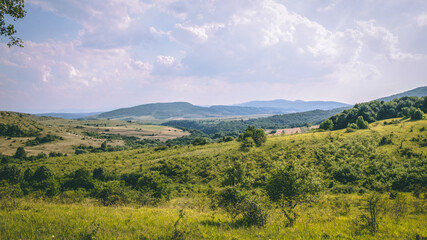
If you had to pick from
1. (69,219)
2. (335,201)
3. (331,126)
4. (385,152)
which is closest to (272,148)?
(385,152)

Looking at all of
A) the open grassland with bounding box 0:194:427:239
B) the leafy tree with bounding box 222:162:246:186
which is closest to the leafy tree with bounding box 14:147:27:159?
the leafy tree with bounding box 222:162:246:186

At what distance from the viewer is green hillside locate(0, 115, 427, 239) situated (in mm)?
10094

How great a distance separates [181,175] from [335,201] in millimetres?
40356

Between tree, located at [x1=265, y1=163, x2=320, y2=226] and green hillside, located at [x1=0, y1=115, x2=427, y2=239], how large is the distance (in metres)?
0.18

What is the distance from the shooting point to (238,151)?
69500mm

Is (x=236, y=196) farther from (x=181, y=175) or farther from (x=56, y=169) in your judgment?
(x=56, y=169)

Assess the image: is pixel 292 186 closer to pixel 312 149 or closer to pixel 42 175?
pixel 312 149

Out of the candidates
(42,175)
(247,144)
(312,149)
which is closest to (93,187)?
(42,175)

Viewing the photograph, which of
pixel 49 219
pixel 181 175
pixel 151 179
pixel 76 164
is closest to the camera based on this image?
pixel 49 219

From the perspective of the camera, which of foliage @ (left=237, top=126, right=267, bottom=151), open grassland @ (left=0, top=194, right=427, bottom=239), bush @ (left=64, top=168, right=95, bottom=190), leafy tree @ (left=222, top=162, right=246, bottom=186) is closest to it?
open grassland @ (left=0, top=194, right=427, bottom=239)

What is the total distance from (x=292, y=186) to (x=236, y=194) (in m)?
5.27

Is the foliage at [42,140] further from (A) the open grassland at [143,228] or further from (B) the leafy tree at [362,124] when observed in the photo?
(B) the leafy tree at [362,124]

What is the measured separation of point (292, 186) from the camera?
15.6m

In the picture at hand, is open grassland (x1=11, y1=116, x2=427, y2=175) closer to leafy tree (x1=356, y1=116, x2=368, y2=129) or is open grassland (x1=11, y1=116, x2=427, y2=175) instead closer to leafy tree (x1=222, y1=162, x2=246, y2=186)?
leafy tree (x1=356, y1=116, x2=368, y2=129)
